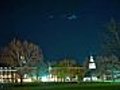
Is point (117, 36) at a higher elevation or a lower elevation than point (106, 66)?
higher

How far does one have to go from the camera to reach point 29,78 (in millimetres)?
129250

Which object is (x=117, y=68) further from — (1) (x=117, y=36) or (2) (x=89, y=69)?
(2) (x=89, y=69)

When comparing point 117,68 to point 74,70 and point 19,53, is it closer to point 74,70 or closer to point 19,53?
point 19,53

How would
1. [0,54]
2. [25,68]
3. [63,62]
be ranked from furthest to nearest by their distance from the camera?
[63,62] → [0,54] → [25,68]

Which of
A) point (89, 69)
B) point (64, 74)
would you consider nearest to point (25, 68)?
point (64, 74)

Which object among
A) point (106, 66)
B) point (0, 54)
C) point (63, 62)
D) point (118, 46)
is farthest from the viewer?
point (63, 62)

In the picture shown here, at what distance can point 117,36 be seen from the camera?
56.2m

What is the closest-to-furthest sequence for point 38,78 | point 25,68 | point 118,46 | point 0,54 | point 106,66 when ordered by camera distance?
point 118,46 < point 106,66 < point 25,68 < point 38,78 < point 0,54

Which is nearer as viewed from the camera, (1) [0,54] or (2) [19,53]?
(2) [19,53]

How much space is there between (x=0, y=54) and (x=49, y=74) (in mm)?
17917

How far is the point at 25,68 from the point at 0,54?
22.4 meters

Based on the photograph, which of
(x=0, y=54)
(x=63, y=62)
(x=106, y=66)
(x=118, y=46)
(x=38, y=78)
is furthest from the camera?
(x=63, y=62)

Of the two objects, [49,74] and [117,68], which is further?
[49,74]

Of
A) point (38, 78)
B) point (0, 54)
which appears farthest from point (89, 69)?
point (0, 54)
